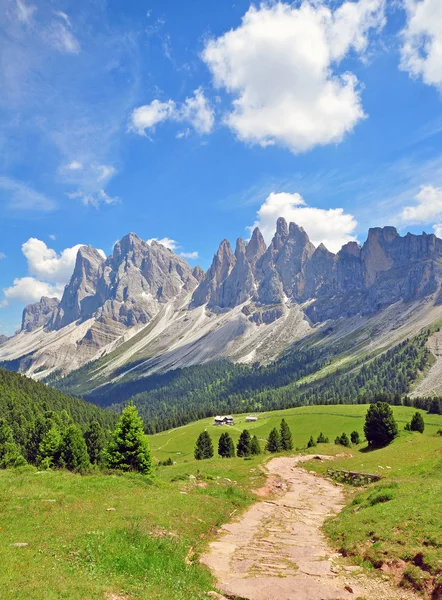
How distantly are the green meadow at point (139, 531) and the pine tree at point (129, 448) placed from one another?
427 inches

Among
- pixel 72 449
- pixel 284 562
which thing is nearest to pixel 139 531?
pixel 284 562

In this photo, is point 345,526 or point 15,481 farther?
point 15,481

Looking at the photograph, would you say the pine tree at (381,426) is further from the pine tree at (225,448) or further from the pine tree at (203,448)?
the pine tree at (203,448)

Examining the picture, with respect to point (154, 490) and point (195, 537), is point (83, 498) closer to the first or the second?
point (154, 490)

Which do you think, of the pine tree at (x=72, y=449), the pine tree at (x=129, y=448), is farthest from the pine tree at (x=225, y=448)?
the pine tree at (x=129, y=448)

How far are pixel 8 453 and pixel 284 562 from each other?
62645mm

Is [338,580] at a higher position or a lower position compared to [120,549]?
lower

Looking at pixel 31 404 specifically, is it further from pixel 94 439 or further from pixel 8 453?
pixel 8 453

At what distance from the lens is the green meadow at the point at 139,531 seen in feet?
47.6

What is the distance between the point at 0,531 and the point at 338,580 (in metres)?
17.3

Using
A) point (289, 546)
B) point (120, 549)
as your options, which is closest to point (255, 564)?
point (289, 546)

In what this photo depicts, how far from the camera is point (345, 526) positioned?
23.9m

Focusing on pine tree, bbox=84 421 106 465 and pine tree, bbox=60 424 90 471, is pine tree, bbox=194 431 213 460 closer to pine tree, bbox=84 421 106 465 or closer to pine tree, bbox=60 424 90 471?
pine tree, bbox=84 421 106 465

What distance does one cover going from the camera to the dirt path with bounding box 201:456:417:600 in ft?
51.1
